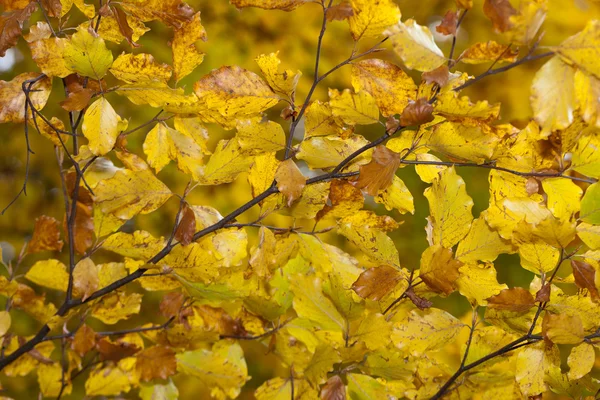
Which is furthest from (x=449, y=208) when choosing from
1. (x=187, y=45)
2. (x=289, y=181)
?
(x=187, y=45)

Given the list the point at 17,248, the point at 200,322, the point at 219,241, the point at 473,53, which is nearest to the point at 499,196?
the point at 473,53

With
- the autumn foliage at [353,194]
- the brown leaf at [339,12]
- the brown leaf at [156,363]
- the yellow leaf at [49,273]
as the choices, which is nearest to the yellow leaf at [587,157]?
the autumn foliage at [353,194]

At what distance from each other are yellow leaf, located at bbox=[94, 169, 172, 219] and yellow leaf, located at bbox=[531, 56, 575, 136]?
1.09 feet

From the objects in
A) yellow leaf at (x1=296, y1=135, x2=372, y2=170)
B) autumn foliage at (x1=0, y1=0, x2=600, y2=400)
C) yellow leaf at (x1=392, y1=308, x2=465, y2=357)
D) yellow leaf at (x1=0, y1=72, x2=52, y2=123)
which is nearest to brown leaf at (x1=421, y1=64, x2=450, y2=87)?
autumn foliage at (x1=0, y1=0, x2=600, y2=400)

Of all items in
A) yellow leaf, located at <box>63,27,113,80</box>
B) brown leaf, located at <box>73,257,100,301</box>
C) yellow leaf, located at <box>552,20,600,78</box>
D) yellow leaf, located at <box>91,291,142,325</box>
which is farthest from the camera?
yellow leaf, located at <box>91,291,142,325</box>

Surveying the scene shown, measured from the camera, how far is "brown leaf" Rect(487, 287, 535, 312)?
0.55 meters

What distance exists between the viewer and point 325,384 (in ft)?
1.92

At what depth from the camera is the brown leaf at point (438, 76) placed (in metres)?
0.48

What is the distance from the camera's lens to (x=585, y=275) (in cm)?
53

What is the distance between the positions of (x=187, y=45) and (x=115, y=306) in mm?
327

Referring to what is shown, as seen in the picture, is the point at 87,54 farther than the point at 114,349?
No

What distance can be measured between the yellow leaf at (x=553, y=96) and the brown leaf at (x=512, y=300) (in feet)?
0.54

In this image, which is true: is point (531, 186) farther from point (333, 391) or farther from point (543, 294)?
point (333, 391)

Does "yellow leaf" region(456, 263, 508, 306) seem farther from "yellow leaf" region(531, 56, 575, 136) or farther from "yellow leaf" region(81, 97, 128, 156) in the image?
"yellow leaf" region(81, 97, 128, 156)
